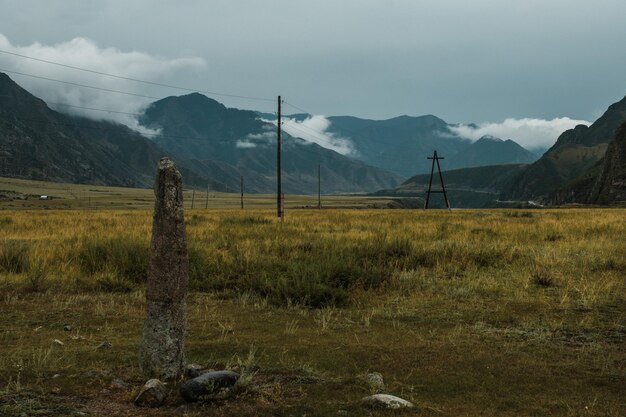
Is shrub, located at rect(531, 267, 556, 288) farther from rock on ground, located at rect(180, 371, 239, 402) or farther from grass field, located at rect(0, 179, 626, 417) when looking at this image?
rock on ground, located at rect(180, 371, 239, 402)

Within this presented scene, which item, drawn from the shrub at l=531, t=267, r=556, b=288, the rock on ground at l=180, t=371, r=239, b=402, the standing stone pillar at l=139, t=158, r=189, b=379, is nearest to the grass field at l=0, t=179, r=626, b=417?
the shrub at l=531, t=267, r=556, b=288

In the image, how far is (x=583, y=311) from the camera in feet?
30.5

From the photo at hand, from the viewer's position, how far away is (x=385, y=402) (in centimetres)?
471

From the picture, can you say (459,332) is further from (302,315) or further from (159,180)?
(159,180)

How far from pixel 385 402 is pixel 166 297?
232 centimetres

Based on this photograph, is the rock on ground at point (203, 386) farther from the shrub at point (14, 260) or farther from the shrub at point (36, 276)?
the shrub at point (14, 260)

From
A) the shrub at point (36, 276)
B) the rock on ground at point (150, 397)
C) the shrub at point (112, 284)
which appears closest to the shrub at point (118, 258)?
the shrub at point (112, 284)

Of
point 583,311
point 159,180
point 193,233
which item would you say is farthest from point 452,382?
point 193,233

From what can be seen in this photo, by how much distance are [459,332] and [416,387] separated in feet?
8.22

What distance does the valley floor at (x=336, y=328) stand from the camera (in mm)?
5035

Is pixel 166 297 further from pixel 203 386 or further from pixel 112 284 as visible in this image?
pixel 112 284

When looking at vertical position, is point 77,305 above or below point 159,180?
below

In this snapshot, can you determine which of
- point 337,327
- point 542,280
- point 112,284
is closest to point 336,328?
point 337,327

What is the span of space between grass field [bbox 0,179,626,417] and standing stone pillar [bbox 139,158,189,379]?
0.34 m
